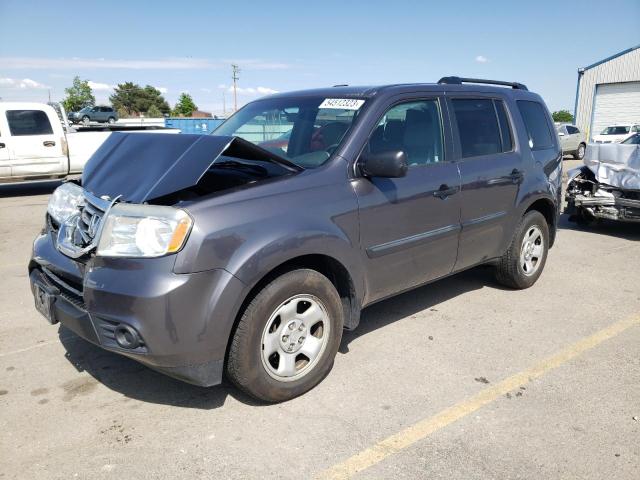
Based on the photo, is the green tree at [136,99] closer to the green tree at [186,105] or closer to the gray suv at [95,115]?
the green tree at [186,105]

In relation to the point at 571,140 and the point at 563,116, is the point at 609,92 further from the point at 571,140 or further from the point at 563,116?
the point at 563,116

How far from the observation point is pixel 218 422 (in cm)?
297

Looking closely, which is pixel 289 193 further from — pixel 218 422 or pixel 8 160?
pixel 8 160

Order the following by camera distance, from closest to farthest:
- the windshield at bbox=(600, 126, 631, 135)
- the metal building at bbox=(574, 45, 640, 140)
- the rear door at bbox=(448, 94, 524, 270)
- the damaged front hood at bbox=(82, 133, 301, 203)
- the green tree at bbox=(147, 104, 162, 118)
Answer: the damaged front hood at bbox=(82, 133, 301, 203), the rear door at bbox=(448, 94, 524, 270), the windshield at bbox=(600, 126, 631, 135), the metal building at bbox=(574, 45, 640, 140), the green tree at bbox=(147, 104, 162, 118)

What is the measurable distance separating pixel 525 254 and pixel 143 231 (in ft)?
12.4

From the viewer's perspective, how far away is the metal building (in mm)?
31625

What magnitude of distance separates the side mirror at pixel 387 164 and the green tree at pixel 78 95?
233ft

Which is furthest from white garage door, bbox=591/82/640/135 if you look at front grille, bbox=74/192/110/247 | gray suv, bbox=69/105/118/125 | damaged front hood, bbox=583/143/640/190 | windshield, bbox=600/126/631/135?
gray suv, bbox=69/105/118/125

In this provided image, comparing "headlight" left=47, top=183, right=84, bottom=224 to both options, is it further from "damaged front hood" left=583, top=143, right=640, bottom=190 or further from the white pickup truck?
the white pickup truck

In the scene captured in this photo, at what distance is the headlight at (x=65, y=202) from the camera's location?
3432mm

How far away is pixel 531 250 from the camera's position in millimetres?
5215

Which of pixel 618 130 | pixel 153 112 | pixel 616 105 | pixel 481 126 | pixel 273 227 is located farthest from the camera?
pixel 153 112

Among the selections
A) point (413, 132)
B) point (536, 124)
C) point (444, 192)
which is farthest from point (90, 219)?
point (536, 124)

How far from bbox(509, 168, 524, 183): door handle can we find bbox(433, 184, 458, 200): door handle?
900mm
